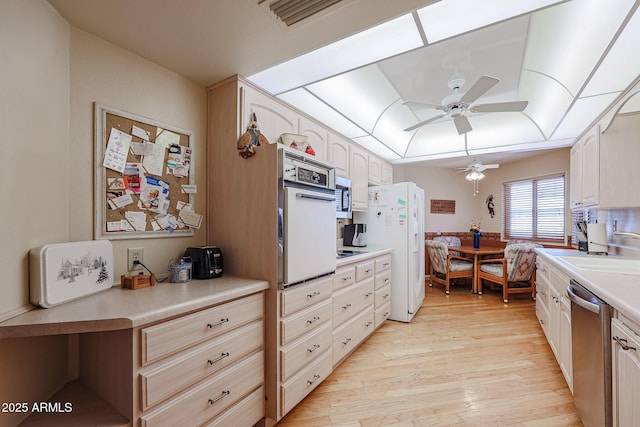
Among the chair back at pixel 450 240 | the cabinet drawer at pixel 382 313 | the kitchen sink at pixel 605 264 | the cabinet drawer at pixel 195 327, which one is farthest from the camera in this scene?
the chair back at pixel 450 240

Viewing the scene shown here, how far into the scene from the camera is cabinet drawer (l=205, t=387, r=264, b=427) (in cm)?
133

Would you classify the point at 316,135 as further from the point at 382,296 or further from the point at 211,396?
the point at 211,396

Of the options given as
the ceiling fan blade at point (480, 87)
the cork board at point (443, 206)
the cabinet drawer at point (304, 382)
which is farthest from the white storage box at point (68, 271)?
the cork board at point (443, 206)

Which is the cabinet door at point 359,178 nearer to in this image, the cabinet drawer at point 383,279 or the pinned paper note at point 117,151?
the cabinet drawer at point 383,279

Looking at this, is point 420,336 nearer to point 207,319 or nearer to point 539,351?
point 539,351

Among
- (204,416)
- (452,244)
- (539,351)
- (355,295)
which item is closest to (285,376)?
(204,416)

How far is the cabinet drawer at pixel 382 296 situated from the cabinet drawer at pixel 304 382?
1.03 m

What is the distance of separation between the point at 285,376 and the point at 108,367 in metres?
0.88

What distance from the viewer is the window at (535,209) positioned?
4.36m

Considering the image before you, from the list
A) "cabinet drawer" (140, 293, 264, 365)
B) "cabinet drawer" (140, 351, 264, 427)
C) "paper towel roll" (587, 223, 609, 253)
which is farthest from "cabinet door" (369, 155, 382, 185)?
"cabinet drawer" (140, 351, 264, 427)

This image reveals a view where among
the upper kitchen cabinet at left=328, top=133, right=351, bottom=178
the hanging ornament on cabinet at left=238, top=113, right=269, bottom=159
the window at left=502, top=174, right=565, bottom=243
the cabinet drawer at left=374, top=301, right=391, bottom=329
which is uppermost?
the upper kitchen cabinet at left=328, top=133, right=351, bottom=178

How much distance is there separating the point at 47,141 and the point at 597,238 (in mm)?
4128

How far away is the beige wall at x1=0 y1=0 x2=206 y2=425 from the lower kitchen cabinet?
2694 millimetres

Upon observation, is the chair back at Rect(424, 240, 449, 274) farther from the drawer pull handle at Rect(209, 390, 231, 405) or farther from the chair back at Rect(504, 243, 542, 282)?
the drawer pull handle at Rect(209, 390, 231, 405)
